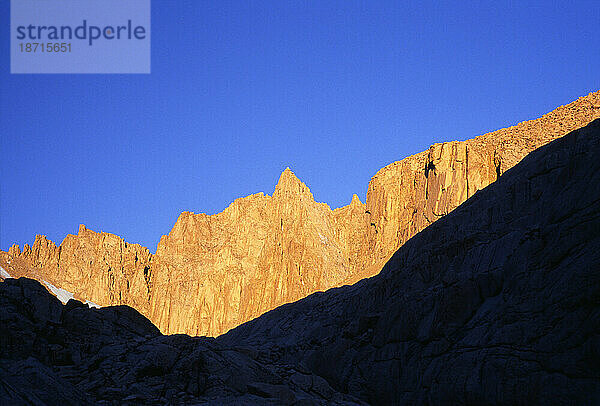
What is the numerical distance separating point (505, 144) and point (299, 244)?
50.6 m

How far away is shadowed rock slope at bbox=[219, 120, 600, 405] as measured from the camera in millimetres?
24203

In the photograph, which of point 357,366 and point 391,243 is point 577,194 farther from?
point 391,243

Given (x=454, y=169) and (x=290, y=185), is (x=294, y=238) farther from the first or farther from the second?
(x=454, y=169)

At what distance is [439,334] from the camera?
102ft

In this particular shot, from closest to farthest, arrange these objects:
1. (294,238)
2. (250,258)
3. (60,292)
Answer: (294,238) → (250,258) → (60,292)

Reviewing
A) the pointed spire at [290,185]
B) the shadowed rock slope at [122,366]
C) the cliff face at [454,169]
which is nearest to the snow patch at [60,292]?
the pointed spire at [290,185]

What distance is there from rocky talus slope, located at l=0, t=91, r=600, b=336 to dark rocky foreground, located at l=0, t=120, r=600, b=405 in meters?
64.1

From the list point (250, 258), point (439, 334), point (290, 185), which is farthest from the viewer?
Answer: point (250, 258)

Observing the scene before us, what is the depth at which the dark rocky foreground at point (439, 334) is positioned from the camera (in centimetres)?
2416

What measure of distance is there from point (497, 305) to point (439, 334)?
12.7 feet

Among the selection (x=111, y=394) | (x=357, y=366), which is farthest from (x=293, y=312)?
(x=111, y=394)

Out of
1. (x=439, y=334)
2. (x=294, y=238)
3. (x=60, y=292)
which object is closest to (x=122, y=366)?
(x=439, y=334)

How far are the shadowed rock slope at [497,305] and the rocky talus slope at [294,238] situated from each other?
6251cm

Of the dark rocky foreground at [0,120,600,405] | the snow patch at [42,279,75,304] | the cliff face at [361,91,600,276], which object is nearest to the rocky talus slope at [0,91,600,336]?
the cliff face at [361,91,600,276]
